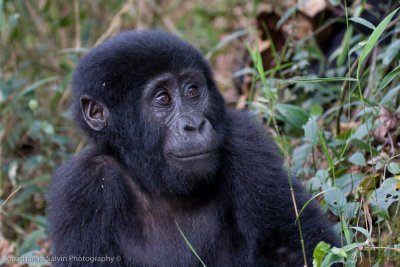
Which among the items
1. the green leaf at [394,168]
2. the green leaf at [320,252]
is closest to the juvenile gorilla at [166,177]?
the green leaf at [394,168]

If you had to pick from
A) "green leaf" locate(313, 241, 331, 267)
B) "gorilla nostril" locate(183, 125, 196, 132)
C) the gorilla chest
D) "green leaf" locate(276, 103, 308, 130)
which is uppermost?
"gorilla nostril" locate(183, 125, 196, 132)


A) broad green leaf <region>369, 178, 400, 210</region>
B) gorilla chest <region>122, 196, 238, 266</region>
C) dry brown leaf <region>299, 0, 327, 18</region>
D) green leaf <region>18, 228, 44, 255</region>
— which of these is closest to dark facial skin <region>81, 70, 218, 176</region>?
gorilla chest <region>122, 196, 238, 266</region>

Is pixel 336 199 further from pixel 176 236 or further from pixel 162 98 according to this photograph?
pixel 162 98

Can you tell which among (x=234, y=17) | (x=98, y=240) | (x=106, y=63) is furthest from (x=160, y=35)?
(x=234, y=17)

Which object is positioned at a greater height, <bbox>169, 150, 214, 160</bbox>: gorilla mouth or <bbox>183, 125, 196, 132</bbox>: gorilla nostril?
<bbox>183, 125, 196, 132</bbox>: gorilla nostril

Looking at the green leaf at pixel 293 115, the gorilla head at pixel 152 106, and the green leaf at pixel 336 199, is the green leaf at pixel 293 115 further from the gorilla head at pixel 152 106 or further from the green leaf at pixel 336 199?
the green leaf at pixel 336 199

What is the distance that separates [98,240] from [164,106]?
89 cm

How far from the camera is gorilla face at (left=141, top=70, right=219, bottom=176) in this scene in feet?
13.5

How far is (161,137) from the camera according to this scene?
429cm

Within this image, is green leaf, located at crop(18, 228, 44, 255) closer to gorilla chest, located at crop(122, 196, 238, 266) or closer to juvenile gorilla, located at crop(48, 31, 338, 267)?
juvenile gorilla, located at crop(48, 31, 338, 267)

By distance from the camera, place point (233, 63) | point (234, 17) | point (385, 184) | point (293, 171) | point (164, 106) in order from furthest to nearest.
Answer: point (234, 17), point (233, 63), point (293, 171), point (164, 106), point (385, 184)

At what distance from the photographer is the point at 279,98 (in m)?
6.33

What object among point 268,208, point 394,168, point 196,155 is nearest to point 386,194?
point 394,168

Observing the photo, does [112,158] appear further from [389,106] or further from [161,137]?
[389,106]
